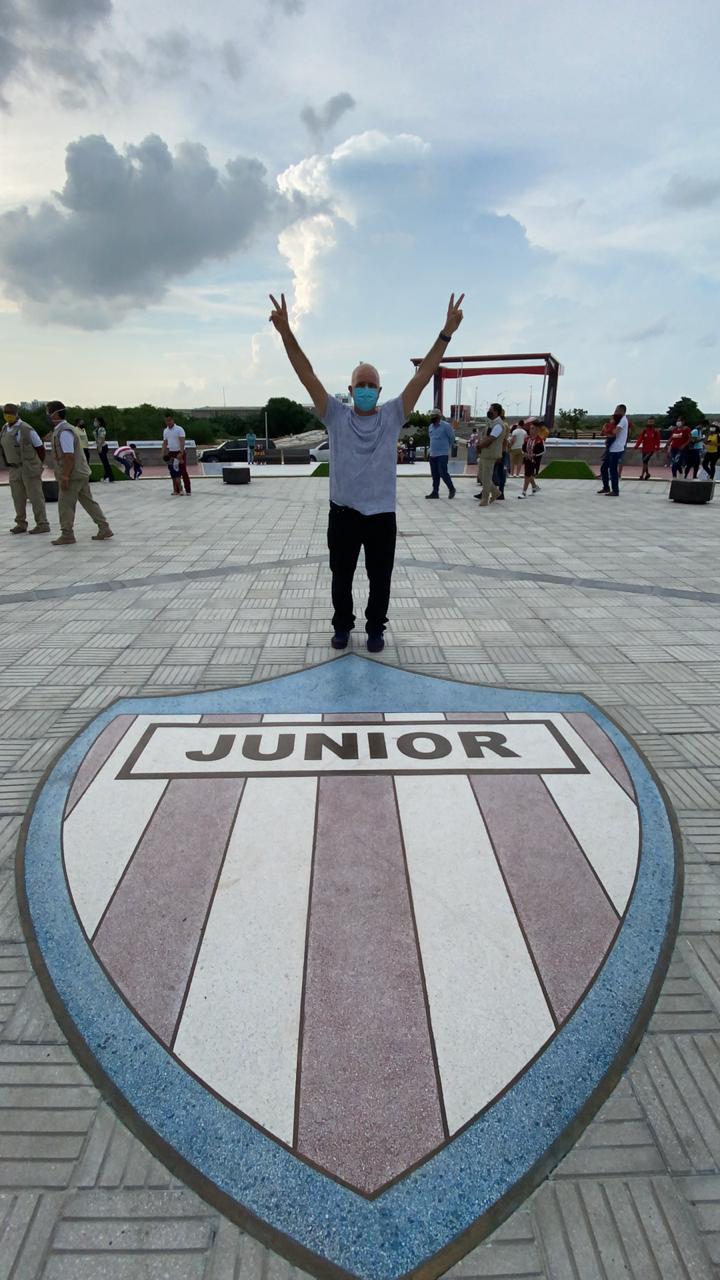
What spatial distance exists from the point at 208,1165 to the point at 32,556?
8137 millimetres

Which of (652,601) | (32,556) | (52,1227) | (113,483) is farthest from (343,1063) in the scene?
(113,483)

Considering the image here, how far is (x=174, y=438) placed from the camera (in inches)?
570

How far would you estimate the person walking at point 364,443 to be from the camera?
418 centimetres

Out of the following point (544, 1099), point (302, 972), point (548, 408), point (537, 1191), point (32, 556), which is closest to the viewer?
point (537, 1191)

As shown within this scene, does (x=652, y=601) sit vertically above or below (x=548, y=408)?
below

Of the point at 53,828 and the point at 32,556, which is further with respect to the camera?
the point at 32,556

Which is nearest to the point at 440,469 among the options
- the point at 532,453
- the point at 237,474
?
the point at 532,453

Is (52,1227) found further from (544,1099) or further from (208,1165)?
(544,1099)

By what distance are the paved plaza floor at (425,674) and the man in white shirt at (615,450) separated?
159cm

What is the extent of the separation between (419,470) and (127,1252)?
22274 millimetres

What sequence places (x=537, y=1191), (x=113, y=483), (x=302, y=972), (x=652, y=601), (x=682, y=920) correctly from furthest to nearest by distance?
(x=113, y=483)
(x=652, y=601)
(x=682, y=920)
(x=302, y=972)
(x=537, y=1191)

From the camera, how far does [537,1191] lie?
1.58 metres

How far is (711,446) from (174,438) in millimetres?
12992

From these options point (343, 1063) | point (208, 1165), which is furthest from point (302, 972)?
→ point (208, 1165)
